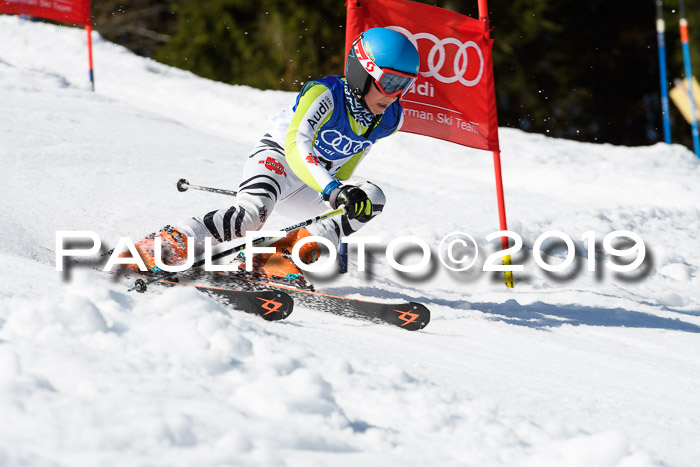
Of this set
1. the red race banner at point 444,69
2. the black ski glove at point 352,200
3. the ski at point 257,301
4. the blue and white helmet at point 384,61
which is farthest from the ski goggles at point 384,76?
the red race banner at point 444,69

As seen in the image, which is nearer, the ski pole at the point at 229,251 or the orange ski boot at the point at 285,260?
the ski pole at the point at 229,251

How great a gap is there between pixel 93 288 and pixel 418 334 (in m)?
1.46

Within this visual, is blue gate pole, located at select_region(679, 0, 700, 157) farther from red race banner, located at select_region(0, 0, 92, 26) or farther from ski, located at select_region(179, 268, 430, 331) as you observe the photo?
ski, located at select_region(179, 268, 430, 331)

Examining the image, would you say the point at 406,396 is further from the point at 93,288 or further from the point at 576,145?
the point at 576,145

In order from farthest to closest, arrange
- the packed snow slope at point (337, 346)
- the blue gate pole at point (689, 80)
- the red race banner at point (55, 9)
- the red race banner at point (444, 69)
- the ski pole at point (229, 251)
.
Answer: the blue gate pole at point (689, 80)
the red race banner at point (55, 9)
the red race banner at point (444, 69)
the ski pole at point (229, 251)
the packed snow slope at point (337, 346)

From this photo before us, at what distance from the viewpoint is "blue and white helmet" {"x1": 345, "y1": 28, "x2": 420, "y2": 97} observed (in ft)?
12.5

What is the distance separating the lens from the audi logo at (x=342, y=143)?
4.09 metres

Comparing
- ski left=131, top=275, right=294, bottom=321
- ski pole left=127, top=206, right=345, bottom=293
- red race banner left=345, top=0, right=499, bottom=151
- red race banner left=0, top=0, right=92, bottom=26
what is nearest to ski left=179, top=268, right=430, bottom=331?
ski pole left=127, top=206, right=345, bottom=293

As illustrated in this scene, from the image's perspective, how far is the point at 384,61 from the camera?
12.5 feet

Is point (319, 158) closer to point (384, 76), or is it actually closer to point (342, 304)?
point (384, 76)

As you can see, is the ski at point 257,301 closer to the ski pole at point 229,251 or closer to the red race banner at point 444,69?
the ski pole at point 229,251

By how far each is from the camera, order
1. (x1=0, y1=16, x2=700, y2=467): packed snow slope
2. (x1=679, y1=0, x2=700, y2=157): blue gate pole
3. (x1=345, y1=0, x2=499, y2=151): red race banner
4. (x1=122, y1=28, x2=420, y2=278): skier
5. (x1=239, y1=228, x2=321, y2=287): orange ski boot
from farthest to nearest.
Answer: (x1=679, y1=0, x2=700, y2=157): blue gate pole → (x1=345, y1=0, x2=499, y2=151): red race banner → (x1=239, y1=228, x2=321, y2=287): orange ski boot → (x1=122, y1=28, x2=420, y2=278): skier → (x1=0, y1=16, x2=700, y2=467): packed snow slope

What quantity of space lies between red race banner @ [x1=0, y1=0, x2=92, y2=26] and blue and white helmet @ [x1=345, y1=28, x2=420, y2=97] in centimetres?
780

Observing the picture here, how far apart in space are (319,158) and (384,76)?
1.98ft
